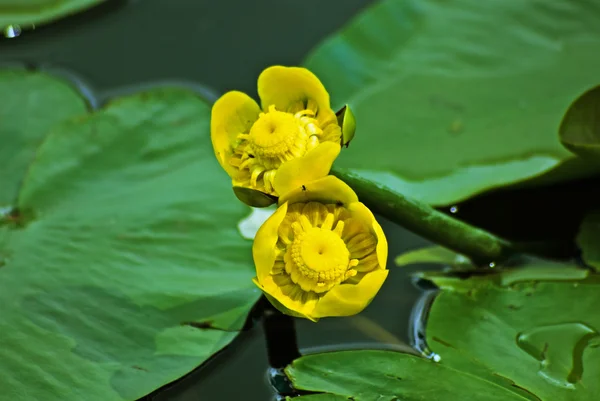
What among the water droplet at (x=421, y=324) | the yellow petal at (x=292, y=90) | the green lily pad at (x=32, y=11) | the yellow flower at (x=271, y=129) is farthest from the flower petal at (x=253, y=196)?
the green lily pad at (x=32, y=11)

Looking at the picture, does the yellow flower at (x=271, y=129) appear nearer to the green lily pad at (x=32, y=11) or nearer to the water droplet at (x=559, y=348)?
the water droplet at (x=559, y=348)

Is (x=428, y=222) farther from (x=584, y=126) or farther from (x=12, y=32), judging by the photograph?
(x=12, y=32)

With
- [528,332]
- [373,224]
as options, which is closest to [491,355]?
[528,332]

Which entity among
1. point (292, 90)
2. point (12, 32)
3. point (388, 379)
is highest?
point (12, 32)

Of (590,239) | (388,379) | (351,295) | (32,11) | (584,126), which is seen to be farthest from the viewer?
(32,11)

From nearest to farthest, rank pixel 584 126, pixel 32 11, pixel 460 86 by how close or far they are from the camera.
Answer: pixel 584 126, pixel 460 86, pixel 32 11

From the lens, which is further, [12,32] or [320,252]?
[12,32]

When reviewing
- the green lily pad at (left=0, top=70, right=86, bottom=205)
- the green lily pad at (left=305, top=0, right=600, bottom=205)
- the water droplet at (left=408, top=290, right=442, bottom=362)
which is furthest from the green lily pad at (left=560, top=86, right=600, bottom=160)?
the green lily pad at (left=0, top=70, right=86, bottom=205)
